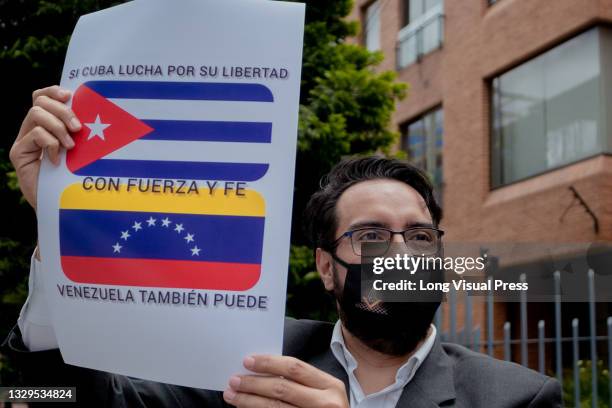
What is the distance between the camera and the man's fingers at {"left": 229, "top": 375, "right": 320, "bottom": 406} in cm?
151

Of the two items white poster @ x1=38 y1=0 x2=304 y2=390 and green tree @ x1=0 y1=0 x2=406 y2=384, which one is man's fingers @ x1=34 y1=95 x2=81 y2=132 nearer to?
white poster @ x1=38 y1=0 x2=304 y2=390

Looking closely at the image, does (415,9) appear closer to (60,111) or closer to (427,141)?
(427,141)

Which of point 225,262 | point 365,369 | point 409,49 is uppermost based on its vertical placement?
point 409,49

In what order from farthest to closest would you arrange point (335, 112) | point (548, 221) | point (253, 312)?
point (548, 221) → point (335, 112) → point (253, 312)

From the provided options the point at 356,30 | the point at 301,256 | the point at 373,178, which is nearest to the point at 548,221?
the point at 356,30

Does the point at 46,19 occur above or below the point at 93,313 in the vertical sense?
above

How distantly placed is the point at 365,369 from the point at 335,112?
4.09 meters

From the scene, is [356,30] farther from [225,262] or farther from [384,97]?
[225,262]

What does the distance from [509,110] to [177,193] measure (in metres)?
11.1

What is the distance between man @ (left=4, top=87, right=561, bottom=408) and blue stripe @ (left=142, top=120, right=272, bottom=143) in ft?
0.62

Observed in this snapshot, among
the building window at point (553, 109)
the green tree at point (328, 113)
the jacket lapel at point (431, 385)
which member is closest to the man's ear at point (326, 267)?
the jacket lapel at point (431, 385)

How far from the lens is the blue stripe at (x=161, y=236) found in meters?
1.61

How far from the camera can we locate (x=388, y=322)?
2.26 m

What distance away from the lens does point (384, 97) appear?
6531mm
